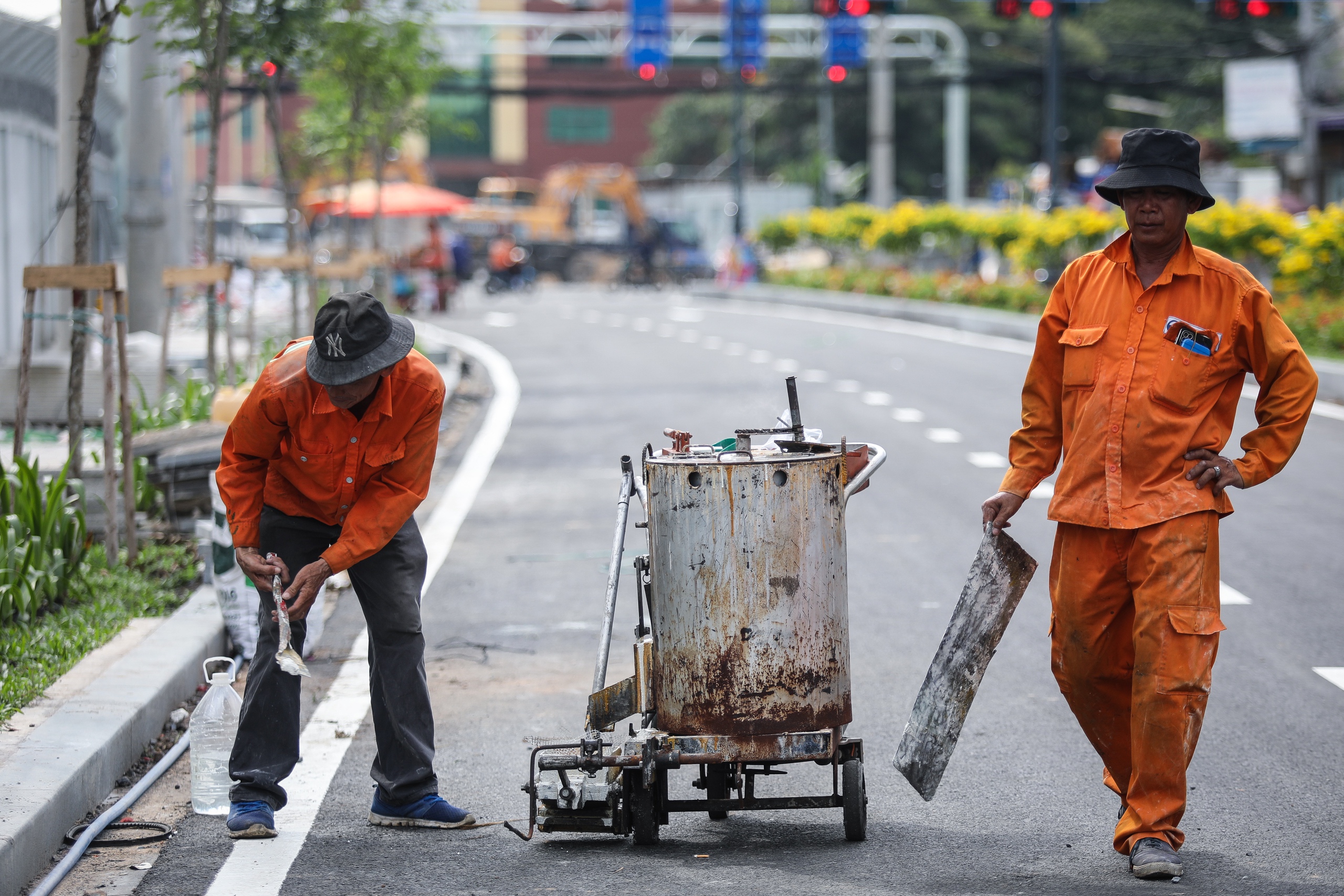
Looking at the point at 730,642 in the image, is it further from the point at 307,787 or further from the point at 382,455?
the point at 307,787

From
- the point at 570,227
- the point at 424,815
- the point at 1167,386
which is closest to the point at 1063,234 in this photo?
the point at 1167,386

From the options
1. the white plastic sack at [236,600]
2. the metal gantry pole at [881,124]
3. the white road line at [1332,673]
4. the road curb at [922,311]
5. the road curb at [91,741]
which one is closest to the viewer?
the road curb at [91,741]

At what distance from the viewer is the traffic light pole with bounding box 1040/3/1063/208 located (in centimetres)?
2786

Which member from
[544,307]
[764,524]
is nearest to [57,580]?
[764,524]

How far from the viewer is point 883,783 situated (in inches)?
220

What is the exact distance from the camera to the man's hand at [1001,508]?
4.90 metres

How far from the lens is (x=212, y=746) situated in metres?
5.41

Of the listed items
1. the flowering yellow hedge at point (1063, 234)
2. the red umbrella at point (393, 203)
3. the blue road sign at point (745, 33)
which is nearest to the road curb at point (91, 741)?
the flowering yellow hedge at point (1063, 234)

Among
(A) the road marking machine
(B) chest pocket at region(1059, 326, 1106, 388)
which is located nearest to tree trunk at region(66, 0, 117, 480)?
(A) the road marking machine

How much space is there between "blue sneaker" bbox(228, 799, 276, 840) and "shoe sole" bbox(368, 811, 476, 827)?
333 mm

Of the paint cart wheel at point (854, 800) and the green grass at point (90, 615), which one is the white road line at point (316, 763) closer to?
the green grass at point (90, 615)

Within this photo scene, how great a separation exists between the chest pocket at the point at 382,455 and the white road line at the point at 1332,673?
153 inches

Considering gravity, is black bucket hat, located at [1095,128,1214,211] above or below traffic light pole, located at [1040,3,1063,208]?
below

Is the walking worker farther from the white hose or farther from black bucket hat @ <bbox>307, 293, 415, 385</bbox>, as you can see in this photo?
the white hose
